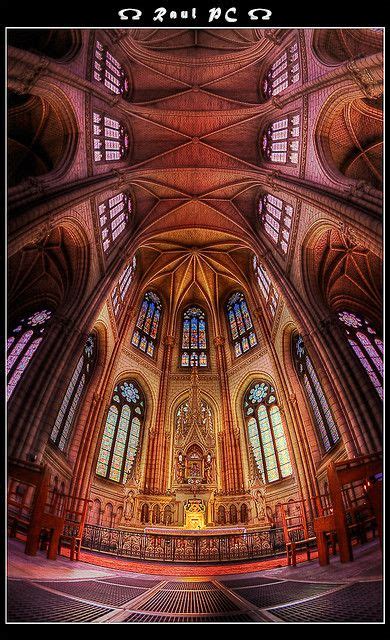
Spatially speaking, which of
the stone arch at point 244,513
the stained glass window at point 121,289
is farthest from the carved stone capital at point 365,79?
the stone arch at point 244,513

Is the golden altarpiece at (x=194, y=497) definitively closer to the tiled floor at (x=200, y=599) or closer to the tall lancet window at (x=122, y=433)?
the tall lancet window at (x=122, y=433)

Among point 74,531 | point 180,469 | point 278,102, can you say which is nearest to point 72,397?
point 180,469

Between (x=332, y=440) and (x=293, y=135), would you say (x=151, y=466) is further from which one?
(x=293, y=135)

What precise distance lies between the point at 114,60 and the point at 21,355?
44.2 ft

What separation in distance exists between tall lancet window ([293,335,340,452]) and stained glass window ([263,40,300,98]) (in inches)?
466

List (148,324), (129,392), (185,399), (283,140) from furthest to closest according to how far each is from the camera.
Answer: (148,324), (185,399), (129,392), (283,140)

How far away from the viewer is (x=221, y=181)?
847 inches

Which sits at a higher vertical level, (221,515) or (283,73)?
(283,73)

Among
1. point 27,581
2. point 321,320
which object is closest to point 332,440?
point 321,320

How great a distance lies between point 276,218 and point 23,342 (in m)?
13.2

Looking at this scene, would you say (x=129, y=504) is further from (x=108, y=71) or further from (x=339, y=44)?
(x=339, y=44)

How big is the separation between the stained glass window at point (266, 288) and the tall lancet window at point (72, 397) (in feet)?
33.2

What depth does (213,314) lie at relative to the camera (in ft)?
90.5
